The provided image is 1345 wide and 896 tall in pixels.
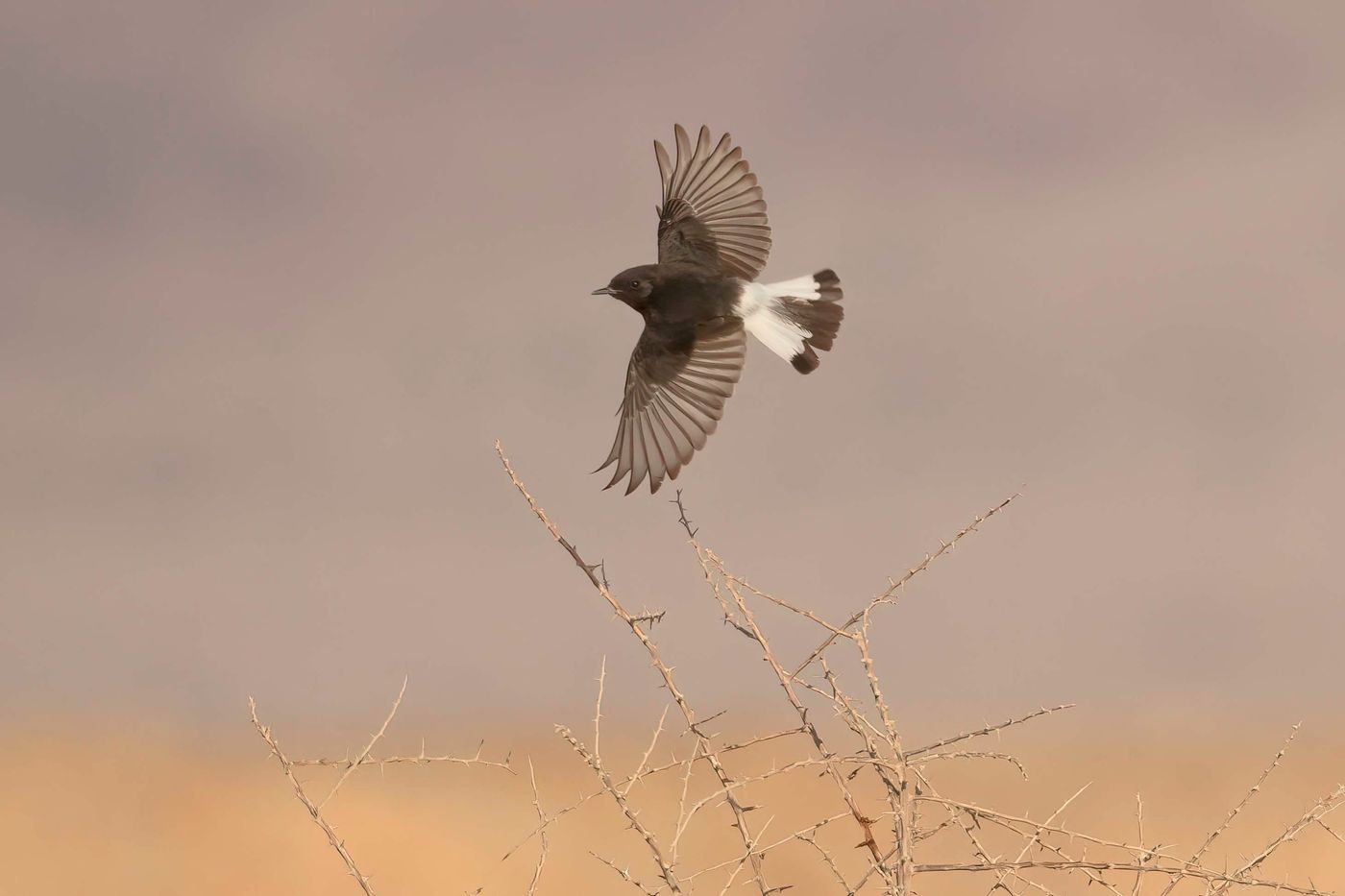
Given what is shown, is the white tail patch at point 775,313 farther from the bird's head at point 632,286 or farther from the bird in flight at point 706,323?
the bird's head at point 632,286

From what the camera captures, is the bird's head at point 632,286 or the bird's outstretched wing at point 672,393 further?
the bird's head at point 632,286

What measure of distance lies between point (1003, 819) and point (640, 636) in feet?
3.61

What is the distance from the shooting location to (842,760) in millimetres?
3039

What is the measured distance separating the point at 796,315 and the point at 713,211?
106 centimetres

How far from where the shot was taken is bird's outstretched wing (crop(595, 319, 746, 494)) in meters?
5.38

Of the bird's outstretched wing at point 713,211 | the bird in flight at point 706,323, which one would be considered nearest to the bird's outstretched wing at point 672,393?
the bird in flight at point 706,323

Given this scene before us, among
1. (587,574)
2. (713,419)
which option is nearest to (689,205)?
(713,419)

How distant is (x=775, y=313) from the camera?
18.8 ft

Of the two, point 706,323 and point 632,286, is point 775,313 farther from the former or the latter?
point 632,286

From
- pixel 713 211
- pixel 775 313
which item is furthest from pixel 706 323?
pixel 713 211

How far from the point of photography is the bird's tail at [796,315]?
222 inches

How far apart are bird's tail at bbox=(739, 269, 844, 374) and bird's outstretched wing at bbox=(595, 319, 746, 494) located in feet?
0.40

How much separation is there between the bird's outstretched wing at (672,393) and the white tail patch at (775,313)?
9 cm

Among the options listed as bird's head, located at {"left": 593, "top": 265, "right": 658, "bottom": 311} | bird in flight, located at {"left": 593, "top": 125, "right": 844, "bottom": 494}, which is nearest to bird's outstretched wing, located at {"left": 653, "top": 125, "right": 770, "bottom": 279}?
bird in flight, located at {"left": 593, "top": 125, "right": 844, "bottom": 494}
